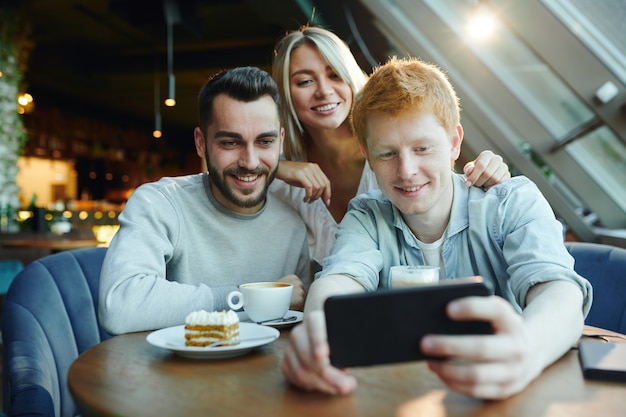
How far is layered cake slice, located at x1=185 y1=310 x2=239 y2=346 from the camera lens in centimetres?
108

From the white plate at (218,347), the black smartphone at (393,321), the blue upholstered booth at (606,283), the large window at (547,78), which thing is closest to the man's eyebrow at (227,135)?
the white plate at (218,347)

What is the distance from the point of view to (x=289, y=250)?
74.7 inches

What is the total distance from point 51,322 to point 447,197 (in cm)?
110

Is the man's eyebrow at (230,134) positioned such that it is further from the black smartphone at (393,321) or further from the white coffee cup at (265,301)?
the black smartphone at (393,321)

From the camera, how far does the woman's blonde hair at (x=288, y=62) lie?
86.7 inches

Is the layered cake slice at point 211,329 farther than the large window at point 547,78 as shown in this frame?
No

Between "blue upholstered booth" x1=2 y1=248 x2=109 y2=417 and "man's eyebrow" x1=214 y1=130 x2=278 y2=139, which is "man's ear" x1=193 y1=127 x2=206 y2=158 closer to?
"man's eyebrow" x1=214 y1=130 x2=278 y2=139

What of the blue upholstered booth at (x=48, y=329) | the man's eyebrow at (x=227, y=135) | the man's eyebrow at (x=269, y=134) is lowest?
the blue upholstered booth at (x=48, y=329)

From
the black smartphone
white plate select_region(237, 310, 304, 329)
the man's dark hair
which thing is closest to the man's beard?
the man's dark hair

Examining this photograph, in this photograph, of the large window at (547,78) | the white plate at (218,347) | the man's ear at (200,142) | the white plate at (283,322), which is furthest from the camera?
the large window at (547,78)

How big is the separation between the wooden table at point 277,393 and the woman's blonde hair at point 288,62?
4.50ft

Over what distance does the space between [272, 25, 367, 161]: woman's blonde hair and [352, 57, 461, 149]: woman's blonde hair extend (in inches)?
27.0

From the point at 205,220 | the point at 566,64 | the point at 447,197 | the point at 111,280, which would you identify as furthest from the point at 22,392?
the point at 566,64

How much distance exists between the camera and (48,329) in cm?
154
